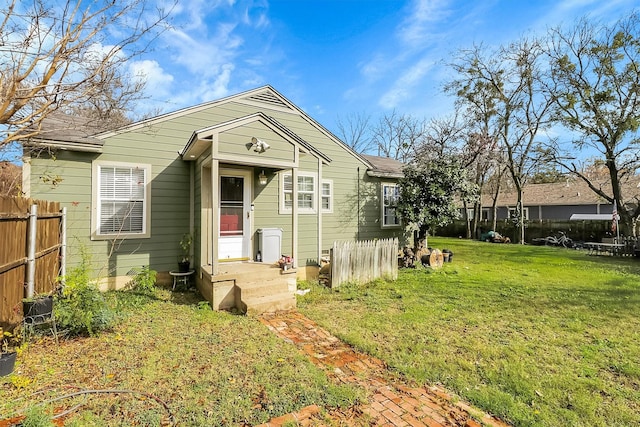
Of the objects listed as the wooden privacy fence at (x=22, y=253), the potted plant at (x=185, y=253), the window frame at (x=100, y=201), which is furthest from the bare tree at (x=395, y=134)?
the wooden privacy fence at (x=22, y=253)

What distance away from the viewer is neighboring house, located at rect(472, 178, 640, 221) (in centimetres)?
2373

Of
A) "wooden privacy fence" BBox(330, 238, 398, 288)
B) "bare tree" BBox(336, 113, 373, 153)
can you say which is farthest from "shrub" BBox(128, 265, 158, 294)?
"bare tree" BBox(336, 113, 373, 153)

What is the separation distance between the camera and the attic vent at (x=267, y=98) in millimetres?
8578

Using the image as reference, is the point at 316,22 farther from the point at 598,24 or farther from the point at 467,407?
the point at 598,24

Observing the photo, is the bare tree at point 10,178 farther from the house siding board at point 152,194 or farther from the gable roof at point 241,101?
the gable roof at point 241,101

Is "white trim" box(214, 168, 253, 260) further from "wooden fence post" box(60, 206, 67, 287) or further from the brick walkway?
the brick walkway

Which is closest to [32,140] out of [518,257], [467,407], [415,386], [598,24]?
[415,386]

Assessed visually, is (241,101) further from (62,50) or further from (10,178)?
(10,178)

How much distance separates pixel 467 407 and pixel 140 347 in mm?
3973

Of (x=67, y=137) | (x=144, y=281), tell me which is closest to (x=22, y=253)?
(x=144, y=281)

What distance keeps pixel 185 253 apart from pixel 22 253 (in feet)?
11.3

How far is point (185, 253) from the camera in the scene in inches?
289

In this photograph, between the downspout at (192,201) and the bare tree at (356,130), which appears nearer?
the downspout at (192,201)

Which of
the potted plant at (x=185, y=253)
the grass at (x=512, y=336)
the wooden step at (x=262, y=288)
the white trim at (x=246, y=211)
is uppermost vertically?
the white trim at (x=246, y=211)
